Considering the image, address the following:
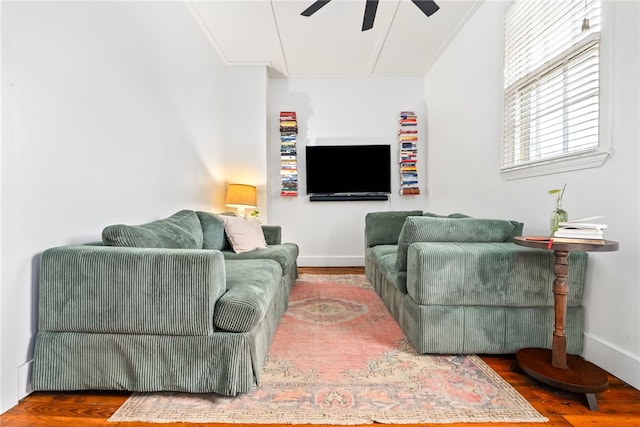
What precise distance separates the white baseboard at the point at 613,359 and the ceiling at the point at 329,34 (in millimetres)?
2977

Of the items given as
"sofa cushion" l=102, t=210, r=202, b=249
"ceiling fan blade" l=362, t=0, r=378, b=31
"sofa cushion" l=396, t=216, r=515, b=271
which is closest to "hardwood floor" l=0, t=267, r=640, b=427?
"sofa cushion" l=102, t=210, r=202, b=249

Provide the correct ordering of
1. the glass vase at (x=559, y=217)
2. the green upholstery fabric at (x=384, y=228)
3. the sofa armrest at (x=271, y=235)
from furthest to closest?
the green upholstery fabric at (x=384, y=228), the sofa armrest at (x=271, y=235), the glass vase at (x=559, y=217)

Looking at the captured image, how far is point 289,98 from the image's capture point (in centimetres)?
436

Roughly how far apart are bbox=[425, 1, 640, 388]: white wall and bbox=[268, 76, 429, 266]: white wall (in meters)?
1.44

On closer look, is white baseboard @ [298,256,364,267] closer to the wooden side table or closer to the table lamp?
the table lamp

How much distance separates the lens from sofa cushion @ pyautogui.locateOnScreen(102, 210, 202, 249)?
1.47 m

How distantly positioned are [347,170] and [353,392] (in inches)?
131

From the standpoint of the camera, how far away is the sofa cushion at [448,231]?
6.02 feet

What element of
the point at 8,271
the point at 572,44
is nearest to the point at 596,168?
the point at 572,44

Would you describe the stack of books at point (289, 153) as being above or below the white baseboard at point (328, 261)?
above

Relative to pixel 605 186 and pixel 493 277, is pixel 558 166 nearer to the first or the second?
pixel 605 186

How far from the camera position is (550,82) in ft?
6.56

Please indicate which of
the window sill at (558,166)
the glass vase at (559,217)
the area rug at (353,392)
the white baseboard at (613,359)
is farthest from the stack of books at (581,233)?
the area rug at (353,392)

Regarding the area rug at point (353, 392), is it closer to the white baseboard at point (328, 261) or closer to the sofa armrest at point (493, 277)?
the sofa armrest at point (493, 277)
